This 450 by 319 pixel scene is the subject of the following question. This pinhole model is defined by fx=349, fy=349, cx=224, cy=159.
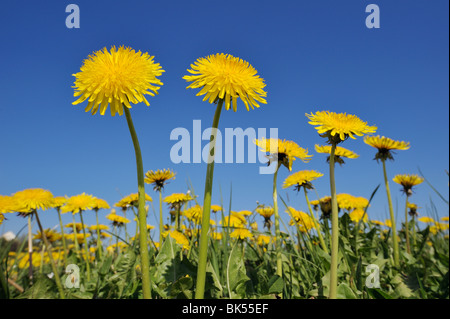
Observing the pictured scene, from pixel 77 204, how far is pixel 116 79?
2237 millimetres

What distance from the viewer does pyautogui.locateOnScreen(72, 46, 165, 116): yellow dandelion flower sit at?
126cm

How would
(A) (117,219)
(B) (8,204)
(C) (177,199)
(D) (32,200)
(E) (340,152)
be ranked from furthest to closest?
(A) (117,219) < (C) (177,199) < (E) (340,152) < (D) (32,200) < (B) (8,204)

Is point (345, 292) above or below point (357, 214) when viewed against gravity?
below

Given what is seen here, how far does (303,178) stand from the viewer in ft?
8.05

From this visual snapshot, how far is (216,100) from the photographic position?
4.42ft

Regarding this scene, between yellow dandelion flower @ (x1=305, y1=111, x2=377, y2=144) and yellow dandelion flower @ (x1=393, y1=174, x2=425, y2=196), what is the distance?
2.36 meters

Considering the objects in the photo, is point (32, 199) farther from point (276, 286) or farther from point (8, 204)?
point (276, 286)

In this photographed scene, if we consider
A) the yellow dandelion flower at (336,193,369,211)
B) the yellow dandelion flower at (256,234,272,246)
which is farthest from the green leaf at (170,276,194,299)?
the yellow dandelion flower at (336,193,369,211)

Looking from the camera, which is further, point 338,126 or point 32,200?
point 32,200

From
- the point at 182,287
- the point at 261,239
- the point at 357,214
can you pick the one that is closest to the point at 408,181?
the point at 357,214

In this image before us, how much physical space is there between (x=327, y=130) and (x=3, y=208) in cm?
179

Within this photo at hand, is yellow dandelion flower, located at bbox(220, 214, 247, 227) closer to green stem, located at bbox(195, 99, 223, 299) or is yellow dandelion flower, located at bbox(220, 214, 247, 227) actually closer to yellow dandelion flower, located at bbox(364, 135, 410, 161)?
yellow dandelion flower, located at bbox(364, 135, 410, 161)
